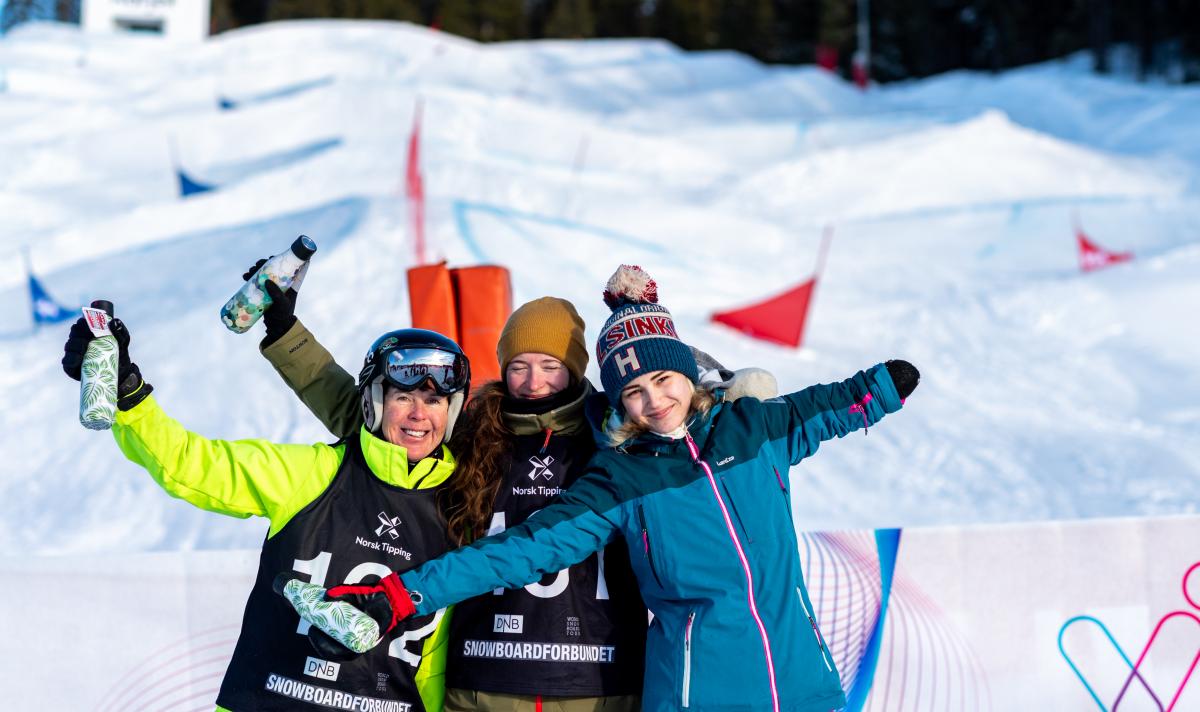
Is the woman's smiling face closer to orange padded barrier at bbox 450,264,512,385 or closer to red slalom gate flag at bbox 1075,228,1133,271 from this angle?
orange padded barrier at bbox 450,264,512,385

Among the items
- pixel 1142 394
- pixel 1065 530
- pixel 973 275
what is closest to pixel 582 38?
pixel 973 275

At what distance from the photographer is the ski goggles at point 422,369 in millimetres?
2174

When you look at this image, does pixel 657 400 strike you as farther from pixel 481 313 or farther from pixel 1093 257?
pixel 1093 257

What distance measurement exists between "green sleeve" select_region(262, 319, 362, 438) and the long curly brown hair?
11.4 inches

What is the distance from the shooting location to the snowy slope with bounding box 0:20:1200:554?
16.9ft

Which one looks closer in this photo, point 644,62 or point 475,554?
point 475,554

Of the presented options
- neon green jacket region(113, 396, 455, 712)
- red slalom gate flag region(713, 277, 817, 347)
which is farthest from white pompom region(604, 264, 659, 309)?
red slalom gate flag region(713, 277, 817, 347)

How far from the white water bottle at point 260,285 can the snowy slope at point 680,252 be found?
2.01 m

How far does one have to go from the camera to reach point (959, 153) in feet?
43.5

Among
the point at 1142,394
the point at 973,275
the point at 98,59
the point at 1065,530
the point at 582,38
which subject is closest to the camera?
the point at 1065,530

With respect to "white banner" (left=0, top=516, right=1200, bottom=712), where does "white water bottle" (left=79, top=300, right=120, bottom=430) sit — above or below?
above

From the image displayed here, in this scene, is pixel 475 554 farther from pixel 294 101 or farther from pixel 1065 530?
pixel 294 101

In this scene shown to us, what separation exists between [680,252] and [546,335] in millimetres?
6912

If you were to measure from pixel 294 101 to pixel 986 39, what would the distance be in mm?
31388
